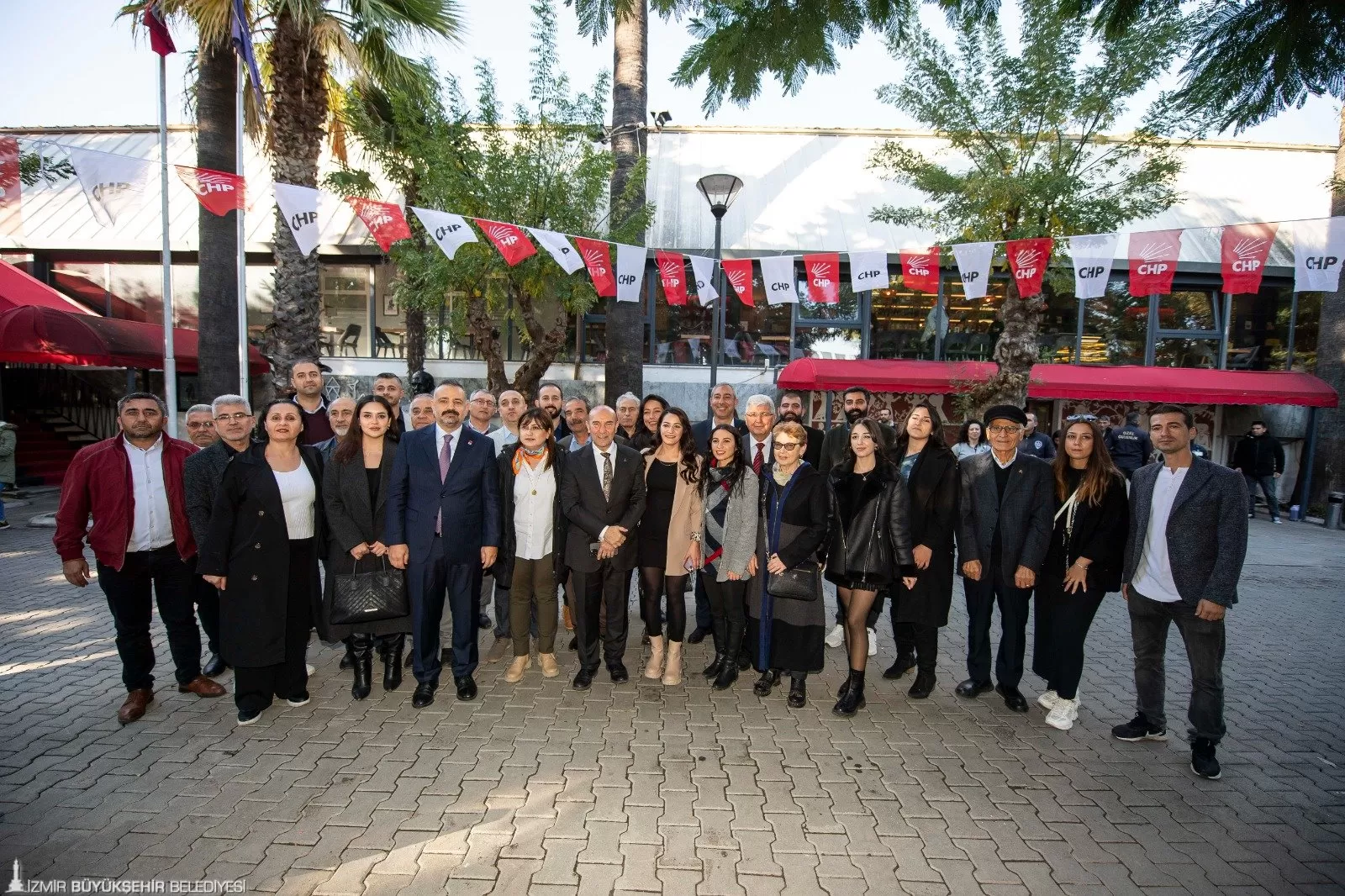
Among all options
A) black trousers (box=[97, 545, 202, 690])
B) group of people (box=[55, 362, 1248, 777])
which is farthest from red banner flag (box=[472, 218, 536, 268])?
black trousers (box=[97, 545, 202, 690])

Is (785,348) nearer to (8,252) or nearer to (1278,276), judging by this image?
(1278,276)

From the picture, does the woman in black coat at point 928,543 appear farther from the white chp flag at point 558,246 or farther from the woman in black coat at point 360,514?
the white chp flag at point 558,246

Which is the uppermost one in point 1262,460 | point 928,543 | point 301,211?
point 301,211

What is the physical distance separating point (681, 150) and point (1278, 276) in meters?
14.2

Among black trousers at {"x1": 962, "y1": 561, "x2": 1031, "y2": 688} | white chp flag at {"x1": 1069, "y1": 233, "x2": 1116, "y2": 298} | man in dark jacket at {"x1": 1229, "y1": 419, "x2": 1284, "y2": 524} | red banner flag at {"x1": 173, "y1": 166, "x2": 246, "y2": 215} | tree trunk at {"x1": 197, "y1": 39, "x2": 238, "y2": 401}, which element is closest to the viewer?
black trousers at {"x1": 962, "y1": 561, "x2": 1031, "y2": 688}

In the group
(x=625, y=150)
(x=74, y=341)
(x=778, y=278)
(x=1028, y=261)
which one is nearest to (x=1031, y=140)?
(x=1028, y=261)

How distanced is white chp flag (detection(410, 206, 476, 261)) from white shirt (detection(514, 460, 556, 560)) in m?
4.57

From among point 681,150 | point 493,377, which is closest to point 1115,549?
point 493,377

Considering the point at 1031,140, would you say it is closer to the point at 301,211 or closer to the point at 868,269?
the point at 868,269

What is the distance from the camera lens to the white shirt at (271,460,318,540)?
406 centimetres

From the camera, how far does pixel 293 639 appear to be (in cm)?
411

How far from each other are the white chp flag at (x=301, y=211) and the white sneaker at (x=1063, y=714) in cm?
860

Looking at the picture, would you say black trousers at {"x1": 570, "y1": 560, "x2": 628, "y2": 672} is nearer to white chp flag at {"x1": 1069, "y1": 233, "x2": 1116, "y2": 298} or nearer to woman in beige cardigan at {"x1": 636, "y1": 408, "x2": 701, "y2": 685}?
woman in beige cardigan at {"x1": 636, "y1": 408, "x2": 701, "y2": 685}

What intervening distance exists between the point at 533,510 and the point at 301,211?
5.68m
